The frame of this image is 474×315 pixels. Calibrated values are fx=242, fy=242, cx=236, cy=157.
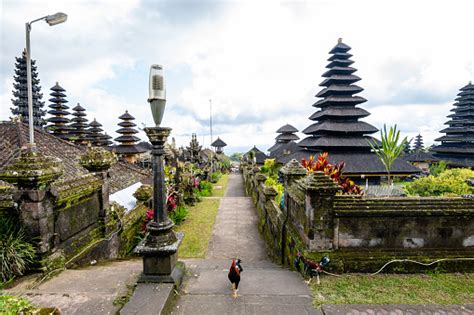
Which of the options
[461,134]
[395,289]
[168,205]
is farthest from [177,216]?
[461,134]

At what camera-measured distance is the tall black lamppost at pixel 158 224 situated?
368 cm

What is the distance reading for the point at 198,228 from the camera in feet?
31.5

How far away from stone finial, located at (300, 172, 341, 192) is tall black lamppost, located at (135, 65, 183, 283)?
250 cm

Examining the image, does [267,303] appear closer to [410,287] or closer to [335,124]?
[410,287]

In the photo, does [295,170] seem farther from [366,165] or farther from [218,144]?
[218,144]

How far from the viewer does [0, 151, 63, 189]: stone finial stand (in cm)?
394

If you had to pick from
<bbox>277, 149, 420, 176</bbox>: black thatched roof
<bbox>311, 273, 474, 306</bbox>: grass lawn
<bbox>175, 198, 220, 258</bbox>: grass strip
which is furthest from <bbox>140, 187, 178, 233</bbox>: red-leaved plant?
<bbox>277, 149, 420, 176</bbox>: black thatched roof

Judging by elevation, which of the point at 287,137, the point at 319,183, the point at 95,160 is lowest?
the point at 319,183

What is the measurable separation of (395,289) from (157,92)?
4898 millimetres

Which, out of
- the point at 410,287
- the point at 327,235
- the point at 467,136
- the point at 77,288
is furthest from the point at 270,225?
the point at 467,136

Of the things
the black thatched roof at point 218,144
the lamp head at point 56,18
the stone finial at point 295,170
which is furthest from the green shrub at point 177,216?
the black thatched roof at point 218,144

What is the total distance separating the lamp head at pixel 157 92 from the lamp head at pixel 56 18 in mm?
3168

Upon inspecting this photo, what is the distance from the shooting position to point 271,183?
1658 centimetres

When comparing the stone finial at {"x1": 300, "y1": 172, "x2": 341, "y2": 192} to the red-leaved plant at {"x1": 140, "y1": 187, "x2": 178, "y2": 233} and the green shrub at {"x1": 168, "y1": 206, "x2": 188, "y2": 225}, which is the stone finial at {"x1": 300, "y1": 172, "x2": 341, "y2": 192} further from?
the green shrub at {"x1": 168, "y1": 206, "x2": 188, "y2": 225}
